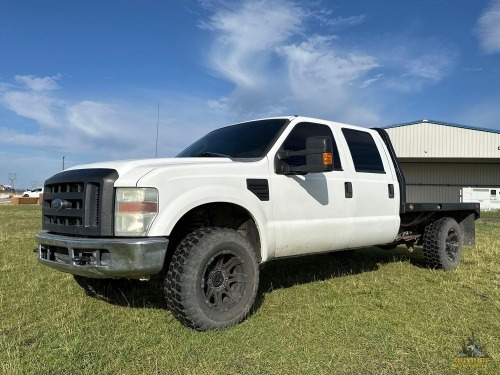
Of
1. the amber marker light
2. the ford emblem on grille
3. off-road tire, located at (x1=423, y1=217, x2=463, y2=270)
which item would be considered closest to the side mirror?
the amber marker light

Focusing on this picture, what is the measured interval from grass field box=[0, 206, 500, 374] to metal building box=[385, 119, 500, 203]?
25257 millimetres

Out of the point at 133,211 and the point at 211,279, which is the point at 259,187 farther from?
the point at 133,211

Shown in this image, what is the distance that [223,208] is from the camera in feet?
14.3

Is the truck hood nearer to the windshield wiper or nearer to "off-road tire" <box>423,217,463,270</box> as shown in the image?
the windshield wiper

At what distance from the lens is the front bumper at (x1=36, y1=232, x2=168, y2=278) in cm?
345

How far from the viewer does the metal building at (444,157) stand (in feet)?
94.7

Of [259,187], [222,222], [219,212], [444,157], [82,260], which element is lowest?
[82,260]

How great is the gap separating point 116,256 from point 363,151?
11.4 ft

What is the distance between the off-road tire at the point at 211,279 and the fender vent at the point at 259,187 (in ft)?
1.52

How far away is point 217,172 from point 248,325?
4.46ft

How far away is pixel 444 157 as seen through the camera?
2977 cm

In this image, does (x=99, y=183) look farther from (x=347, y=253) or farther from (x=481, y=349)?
(x=347, y=253)

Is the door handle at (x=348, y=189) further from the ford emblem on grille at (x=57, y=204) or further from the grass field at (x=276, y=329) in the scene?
the ford emblem on grille at (x=57, y=204)

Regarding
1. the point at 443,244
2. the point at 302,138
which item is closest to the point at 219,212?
the point at 302,138
